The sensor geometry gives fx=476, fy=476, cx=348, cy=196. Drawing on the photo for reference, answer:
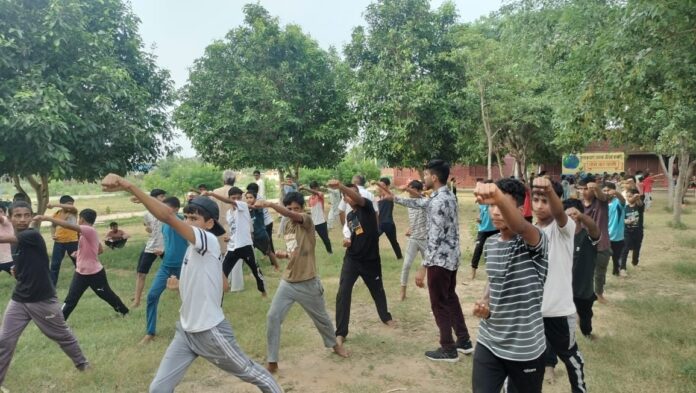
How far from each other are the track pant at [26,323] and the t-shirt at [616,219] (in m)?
7.06

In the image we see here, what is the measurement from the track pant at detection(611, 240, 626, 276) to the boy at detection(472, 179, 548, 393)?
17.9 ft

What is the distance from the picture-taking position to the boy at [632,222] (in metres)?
7.83

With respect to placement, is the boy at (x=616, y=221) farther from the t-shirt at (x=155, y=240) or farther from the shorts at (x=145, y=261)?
the shorts at (x=145, y=261)

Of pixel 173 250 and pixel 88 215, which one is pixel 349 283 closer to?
pixel 173 250

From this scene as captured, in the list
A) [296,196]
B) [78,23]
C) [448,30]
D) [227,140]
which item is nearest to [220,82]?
[227,140]

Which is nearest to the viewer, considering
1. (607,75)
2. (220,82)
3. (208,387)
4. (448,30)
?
(208,387)

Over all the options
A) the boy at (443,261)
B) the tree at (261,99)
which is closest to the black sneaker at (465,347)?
the boy at (443,261)

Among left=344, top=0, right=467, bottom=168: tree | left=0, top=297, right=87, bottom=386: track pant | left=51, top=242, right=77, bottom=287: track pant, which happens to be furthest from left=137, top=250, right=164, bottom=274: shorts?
left=344, top=0, right=467, bottom=168: tree

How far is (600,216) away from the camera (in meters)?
5.86

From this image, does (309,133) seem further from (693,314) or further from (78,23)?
(693,314)

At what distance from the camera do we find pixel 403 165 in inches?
711

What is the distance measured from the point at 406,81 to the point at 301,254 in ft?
43.4

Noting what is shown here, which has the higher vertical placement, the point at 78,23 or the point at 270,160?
the point at 78,23

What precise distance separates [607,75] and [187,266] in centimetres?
531
